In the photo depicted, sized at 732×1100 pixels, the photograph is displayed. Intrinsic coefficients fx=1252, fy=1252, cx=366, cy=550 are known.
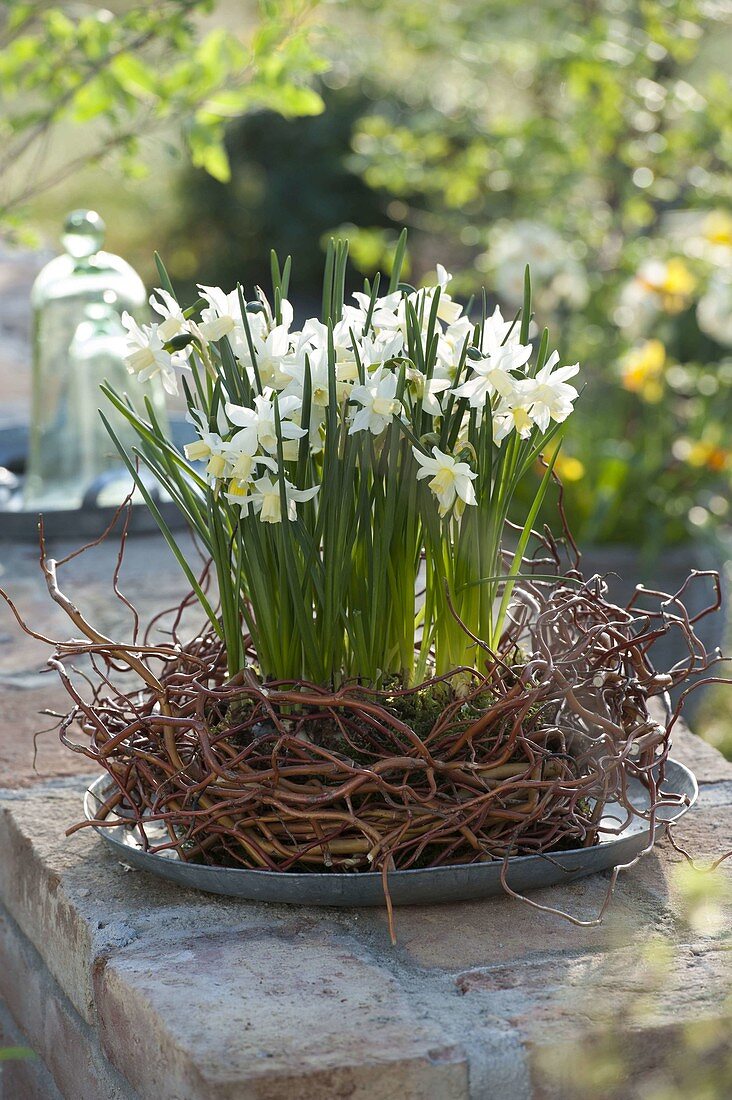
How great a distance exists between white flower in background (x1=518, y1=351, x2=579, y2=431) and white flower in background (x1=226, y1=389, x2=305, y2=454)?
16cm

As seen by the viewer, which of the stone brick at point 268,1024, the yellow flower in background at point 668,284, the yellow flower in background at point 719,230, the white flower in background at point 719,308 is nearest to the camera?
the stone brick at point 268,1024

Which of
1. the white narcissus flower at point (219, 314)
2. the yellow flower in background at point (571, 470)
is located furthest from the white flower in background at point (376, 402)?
the yellow flower in background at point (571, 470)

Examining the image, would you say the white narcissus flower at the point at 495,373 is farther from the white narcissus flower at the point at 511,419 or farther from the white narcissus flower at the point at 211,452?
the white narcissus flower at the point at 211,452

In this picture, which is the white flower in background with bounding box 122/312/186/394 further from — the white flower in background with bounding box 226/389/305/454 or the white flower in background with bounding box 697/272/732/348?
the white flower in background with bounding box 697/272/732/348

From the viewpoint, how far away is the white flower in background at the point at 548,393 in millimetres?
891

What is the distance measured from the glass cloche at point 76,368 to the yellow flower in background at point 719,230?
1824 millimetres

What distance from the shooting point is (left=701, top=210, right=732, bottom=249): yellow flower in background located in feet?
11.1

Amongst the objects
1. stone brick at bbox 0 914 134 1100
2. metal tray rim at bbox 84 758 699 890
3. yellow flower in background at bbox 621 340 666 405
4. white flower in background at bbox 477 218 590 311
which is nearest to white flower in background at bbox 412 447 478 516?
metal tray rim at bbox 84 758 699 890

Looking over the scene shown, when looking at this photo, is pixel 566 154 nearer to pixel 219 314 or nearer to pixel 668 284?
pixel 668 284

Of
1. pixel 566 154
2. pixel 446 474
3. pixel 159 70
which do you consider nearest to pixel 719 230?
pixel 566 154

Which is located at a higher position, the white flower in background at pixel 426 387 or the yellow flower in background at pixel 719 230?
the yellow flower in background at pixel 719 230

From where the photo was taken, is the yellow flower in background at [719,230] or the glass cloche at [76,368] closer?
the glass cloche at [76,368]

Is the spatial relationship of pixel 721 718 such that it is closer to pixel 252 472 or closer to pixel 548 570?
pixel 548 570

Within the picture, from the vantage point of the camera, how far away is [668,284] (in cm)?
323
